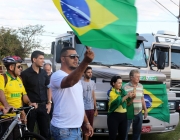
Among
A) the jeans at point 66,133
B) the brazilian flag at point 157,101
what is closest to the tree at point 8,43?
the brazilian flag at point 157,101

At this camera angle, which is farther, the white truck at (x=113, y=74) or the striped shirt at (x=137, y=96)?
the white truck at (x=113, y=74)

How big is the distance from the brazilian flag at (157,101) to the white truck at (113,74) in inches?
3.9

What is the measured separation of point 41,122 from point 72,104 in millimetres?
2526

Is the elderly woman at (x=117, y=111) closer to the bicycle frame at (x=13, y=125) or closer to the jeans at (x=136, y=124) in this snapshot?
the jeans at (x=136, y=124)

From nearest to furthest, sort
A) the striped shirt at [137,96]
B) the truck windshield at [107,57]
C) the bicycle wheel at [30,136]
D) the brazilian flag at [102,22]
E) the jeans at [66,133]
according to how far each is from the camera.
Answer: the brazilian flag at [102,22], the jeans at [66,133], the bicycle wheel at [30,136], the striped shirt at [137,96], the truck windshield at [107,57]

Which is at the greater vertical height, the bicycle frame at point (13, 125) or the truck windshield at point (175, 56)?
the truck windshield at point (175, 56)

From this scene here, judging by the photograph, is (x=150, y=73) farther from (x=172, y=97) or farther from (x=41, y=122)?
(x=41, y=122)

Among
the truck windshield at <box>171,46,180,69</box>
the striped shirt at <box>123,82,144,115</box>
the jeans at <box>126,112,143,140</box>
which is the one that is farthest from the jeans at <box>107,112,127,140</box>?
the truck windshield at <box>171,46,180,69</box>

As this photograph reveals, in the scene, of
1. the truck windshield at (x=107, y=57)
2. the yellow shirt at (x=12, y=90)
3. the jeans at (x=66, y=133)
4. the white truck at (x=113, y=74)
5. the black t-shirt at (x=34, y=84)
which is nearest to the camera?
the jeans at (x=66, y=133)

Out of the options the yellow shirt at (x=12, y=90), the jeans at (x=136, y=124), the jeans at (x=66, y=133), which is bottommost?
the jeans at (x=136, y=124)

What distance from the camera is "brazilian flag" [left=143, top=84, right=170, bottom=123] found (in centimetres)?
704

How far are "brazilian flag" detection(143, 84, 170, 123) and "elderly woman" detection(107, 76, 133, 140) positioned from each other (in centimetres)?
92

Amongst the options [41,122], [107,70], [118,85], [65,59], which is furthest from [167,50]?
[65,59]

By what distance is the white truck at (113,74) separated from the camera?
6.67 meters
